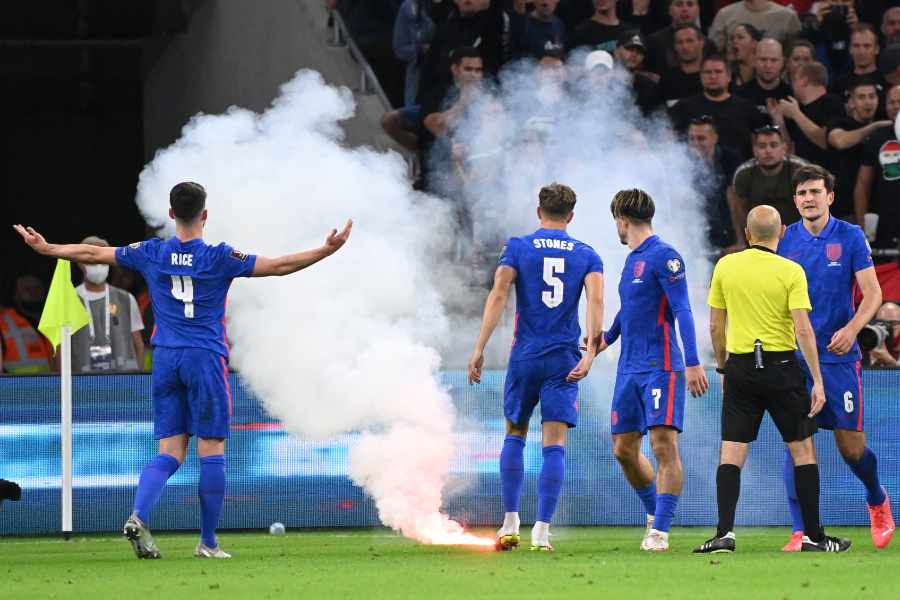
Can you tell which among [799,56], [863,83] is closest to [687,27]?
[799,56]

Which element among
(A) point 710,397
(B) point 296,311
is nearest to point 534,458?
(A) point 710,397

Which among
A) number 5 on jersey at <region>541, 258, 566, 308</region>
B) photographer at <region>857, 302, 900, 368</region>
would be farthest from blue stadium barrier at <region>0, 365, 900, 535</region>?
number 5 on jersey at <region>541, 258, 566, 308</region>

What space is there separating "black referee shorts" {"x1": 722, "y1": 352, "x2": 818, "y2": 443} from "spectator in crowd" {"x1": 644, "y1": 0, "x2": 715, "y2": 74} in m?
6.96

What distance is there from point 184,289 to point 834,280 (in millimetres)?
3606

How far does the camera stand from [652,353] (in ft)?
31.2

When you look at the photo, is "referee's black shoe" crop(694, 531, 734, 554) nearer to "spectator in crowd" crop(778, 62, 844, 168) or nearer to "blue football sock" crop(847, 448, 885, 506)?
"blue football sock" crop(847, 448, 885, 506)

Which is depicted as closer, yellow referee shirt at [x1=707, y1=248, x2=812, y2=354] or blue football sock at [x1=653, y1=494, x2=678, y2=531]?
yellow referee shirt at [x1=707, y1=248, x2=812, y2=354]

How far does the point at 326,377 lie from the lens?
10.5 meters

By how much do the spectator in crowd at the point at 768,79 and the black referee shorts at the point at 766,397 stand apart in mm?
6669

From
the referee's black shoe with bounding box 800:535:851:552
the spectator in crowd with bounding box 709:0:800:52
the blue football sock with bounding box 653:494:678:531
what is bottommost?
the referee's black shoe with bounding box 800:535:851:552

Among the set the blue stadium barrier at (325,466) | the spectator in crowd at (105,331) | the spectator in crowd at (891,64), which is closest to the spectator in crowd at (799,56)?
the spectator in crowd at (891,64)

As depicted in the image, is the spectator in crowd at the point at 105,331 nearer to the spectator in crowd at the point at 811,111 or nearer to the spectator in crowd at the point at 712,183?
the spectator in crowd at the point at 712,183

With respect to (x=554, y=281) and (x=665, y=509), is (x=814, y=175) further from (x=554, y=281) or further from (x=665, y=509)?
(x=665, y=509)

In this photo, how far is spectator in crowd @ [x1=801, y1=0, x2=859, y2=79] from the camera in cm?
1634
